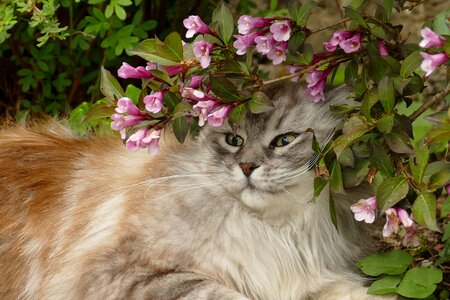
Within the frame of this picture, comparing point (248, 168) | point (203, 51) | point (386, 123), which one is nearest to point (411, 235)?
point (386, 123)

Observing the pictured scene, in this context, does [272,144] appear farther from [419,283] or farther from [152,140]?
[419,283]

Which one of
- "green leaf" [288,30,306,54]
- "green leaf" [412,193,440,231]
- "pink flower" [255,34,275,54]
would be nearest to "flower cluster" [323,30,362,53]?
"green leaf" [288,30,306,54]

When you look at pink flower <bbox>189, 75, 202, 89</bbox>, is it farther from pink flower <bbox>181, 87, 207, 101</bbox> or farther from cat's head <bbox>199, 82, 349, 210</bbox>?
cat's head <bbox>199, 82, 349, 210</bbox>

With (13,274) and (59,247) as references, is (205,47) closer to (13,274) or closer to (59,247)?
(59,247)

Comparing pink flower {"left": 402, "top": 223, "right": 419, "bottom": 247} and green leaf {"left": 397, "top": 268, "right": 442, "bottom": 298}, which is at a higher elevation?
pink flower {"left": 402, "top": 223, "right": 419, "bottom": 247}

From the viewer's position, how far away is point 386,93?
2486 millimetres

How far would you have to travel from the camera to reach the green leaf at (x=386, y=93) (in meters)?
2.48

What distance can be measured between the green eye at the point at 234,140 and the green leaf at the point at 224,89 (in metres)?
0.25

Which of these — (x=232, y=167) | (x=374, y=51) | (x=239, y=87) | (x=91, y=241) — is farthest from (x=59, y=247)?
(x=374, y=51)

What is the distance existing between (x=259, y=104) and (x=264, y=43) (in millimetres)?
182

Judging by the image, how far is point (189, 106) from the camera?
2586mm

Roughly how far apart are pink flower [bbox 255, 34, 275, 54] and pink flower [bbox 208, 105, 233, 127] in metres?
0.19

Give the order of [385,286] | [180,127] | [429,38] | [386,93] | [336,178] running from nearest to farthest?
[429,38] < [386,93] < [336,178] < [180,127] < [385,286]

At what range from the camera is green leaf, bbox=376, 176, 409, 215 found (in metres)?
2.43
